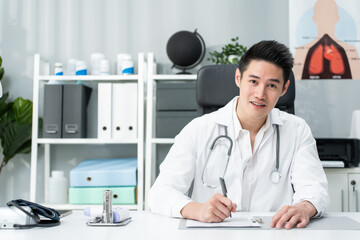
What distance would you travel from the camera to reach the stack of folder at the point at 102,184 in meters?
2.53

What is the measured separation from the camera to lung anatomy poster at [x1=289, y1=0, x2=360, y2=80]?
288 centimetres

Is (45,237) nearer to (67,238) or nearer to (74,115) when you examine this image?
(67,238)

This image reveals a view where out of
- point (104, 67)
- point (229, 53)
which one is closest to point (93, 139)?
point (104, 67)

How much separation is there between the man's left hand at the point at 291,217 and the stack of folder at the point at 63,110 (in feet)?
5.57

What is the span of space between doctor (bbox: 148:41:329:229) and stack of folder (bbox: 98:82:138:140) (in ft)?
3.11

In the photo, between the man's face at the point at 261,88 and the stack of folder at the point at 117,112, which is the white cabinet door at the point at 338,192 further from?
the stack of folder at the point at 117,112

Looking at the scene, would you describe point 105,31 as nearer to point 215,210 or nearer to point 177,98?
point 177,98

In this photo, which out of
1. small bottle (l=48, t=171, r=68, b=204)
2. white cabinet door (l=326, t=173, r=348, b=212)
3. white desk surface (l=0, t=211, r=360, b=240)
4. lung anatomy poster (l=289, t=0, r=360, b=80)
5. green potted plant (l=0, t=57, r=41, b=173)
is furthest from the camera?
lung anatomy poster (l=289, t=0, r=360, b=80)

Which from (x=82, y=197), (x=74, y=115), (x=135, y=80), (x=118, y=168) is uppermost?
(x=135, y=80)

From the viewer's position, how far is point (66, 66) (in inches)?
116

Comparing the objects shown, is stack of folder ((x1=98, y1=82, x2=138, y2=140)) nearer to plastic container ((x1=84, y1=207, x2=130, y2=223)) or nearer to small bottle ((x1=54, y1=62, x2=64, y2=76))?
small bottle ((x1=54, y1=62, x2=64, y2=76))

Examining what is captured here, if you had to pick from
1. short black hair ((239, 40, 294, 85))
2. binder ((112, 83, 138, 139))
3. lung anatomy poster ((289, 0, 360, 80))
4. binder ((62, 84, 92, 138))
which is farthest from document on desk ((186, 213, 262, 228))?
lung anatomy poster ((289, 0, 360, 80))

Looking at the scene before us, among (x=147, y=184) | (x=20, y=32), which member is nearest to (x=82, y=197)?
(x=147, y=184)

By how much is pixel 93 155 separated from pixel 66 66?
2.11 feet
